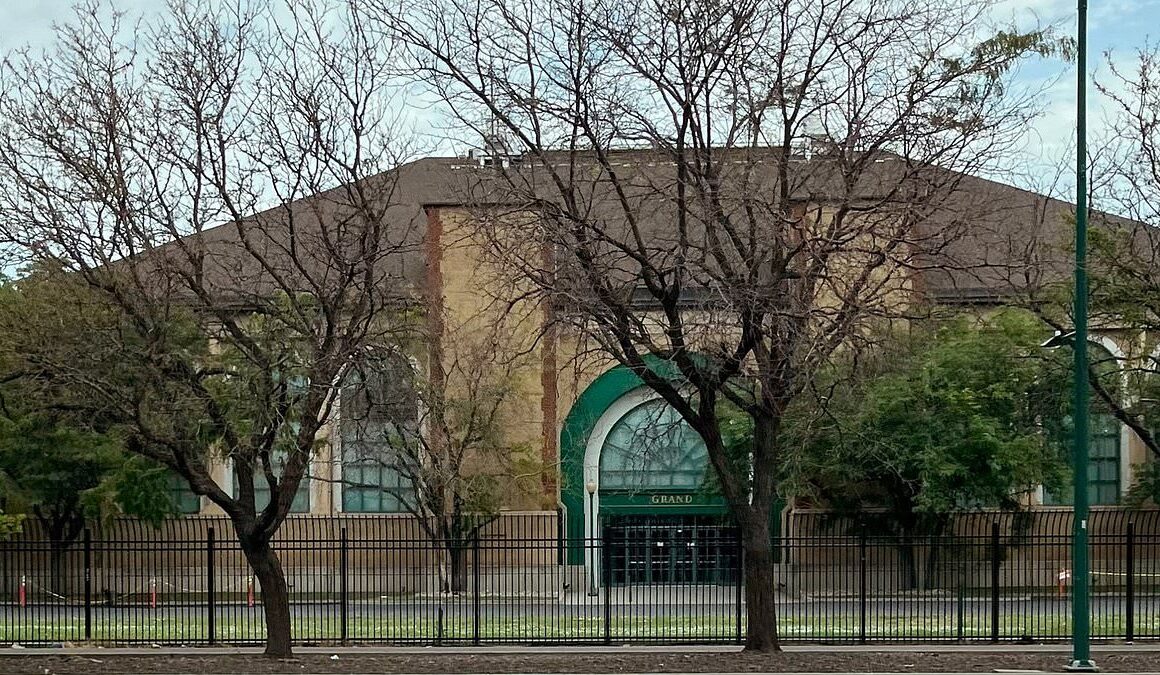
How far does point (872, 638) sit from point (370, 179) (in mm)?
10869

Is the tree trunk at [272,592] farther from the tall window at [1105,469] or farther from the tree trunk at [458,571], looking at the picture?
the tall window at [1105,469]

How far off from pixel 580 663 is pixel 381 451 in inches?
792

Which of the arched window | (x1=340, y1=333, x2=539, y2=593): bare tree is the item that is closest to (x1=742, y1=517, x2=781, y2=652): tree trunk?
(x1=340, y1=333, x2=539, y2=593): bare tree

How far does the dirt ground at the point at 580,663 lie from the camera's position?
1877 cm

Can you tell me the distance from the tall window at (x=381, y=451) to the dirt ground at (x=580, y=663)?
12.4 ft

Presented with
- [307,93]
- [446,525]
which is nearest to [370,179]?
[307,93]

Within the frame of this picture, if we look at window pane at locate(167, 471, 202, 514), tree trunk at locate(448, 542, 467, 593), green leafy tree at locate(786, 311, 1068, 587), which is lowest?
tree trunk at locate(448, 542, 467, 593)

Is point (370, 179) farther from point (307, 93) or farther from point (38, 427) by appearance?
point (38, 427)

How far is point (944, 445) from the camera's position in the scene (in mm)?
37750

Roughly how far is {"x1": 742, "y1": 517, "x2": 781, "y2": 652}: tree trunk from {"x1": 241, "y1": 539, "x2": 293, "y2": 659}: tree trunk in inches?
247

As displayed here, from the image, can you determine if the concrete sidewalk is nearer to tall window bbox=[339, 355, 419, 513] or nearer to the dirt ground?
the dirt ground

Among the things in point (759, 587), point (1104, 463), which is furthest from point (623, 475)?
point (759, 587)

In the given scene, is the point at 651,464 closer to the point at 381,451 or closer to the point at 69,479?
the point at 381,451

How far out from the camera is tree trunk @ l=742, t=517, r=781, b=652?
19172 millimetres
